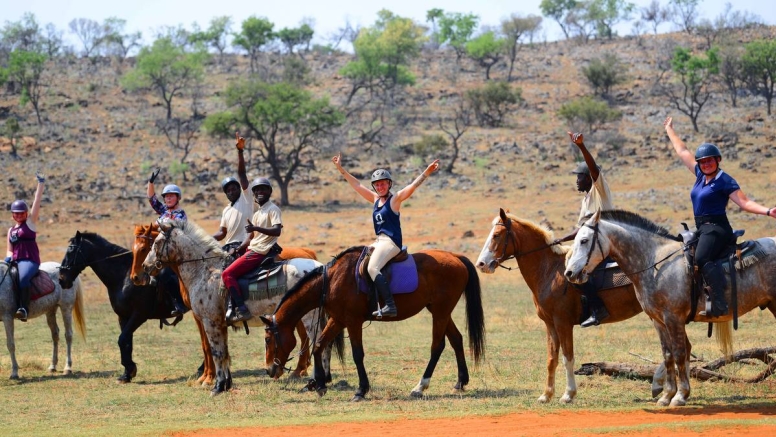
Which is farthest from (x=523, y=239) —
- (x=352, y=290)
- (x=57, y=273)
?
(x=57, y=273)

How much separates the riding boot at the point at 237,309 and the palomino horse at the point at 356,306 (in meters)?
0.96

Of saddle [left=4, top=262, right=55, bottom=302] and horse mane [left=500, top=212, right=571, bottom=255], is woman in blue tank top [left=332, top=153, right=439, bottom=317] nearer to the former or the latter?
horse mane [left=500, top=212, right=571, bottom=255]

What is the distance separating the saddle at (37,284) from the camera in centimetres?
1633

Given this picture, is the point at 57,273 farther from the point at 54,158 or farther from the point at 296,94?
the point at 54,158

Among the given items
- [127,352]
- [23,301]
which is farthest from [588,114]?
[127,352]

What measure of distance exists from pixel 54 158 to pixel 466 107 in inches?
1149

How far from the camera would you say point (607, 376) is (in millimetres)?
13578

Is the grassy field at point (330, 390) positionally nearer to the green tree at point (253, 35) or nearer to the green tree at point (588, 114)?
the green tree at point (588, 114)

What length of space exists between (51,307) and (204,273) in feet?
15.7

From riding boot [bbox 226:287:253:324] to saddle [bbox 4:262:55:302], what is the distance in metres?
4.88

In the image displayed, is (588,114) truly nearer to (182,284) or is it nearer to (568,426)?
(182,284)

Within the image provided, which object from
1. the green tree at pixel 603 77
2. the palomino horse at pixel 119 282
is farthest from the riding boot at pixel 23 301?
the green tree at pixel 603 77

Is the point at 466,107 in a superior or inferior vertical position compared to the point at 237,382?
superior

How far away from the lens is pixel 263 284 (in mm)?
13805
